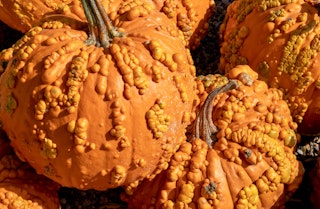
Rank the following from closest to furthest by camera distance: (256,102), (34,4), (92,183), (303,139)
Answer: (92,183), (256,102), (34,4), (303,139)

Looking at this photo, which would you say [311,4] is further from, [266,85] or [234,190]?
[234,190]

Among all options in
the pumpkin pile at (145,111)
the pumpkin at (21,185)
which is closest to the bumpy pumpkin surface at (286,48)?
the pumpkin pile at (145,111)

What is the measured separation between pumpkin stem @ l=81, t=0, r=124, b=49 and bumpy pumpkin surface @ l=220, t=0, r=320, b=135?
2.87 ft

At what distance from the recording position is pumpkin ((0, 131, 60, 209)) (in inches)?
88.9

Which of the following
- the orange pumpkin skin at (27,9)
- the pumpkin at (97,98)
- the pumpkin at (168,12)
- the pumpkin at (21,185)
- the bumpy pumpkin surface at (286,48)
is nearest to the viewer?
the pumpkin at (97,98)

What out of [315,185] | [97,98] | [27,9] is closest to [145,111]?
[97,98]

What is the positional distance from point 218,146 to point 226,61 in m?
0.79

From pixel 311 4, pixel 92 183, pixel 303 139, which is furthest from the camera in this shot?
pixel 303 139

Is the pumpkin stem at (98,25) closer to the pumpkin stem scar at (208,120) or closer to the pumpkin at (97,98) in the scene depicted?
the pumpkin at (97,98)

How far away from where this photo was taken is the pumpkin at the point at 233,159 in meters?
2.26

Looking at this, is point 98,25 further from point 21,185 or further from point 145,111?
point 21,185

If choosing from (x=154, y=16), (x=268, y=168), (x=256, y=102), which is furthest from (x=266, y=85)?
(x=154, y=16)

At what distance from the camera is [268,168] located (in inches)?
91.4

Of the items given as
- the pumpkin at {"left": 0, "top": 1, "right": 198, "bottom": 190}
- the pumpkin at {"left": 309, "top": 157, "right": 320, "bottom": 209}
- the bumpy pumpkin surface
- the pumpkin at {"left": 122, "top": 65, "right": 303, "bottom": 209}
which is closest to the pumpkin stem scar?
the pumpkin at {"left": 122, "top": 65, "right": 303, "bottom": 209}
